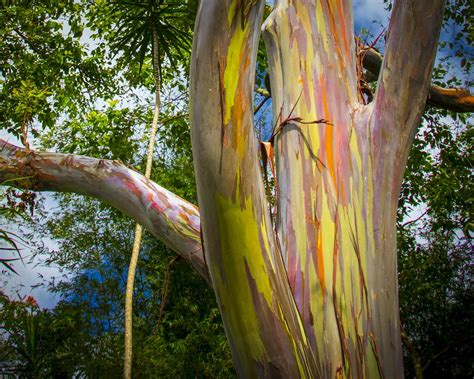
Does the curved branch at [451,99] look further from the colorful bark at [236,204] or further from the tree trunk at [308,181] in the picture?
the colorful bark at [236,204]

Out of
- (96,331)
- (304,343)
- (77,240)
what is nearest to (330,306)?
(304,343)

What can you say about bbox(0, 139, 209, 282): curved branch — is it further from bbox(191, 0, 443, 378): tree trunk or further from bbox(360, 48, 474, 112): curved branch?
bbox(360, 48, 474, 112): curved branch

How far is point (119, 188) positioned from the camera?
2506mm

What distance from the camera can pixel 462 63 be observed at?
6117 millimetres

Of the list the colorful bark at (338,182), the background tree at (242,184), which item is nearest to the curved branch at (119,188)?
the background tree at (242,184)

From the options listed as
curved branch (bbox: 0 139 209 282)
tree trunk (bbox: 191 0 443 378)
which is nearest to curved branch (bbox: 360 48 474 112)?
tree trunk (bbox: 191 0 443 378)

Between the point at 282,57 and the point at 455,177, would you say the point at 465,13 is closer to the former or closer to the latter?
the point at 455,177

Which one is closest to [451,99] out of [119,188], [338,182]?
[338,182]

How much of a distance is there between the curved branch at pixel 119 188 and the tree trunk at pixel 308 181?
48 centimetres

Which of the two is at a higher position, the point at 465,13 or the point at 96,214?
the point at 465,13

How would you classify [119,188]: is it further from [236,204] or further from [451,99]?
[451,99]

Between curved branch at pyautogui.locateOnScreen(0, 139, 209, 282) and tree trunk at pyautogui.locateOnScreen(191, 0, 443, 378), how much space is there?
0.48 metres

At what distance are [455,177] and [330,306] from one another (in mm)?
5074

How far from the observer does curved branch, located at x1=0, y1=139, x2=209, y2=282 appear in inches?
89.0
